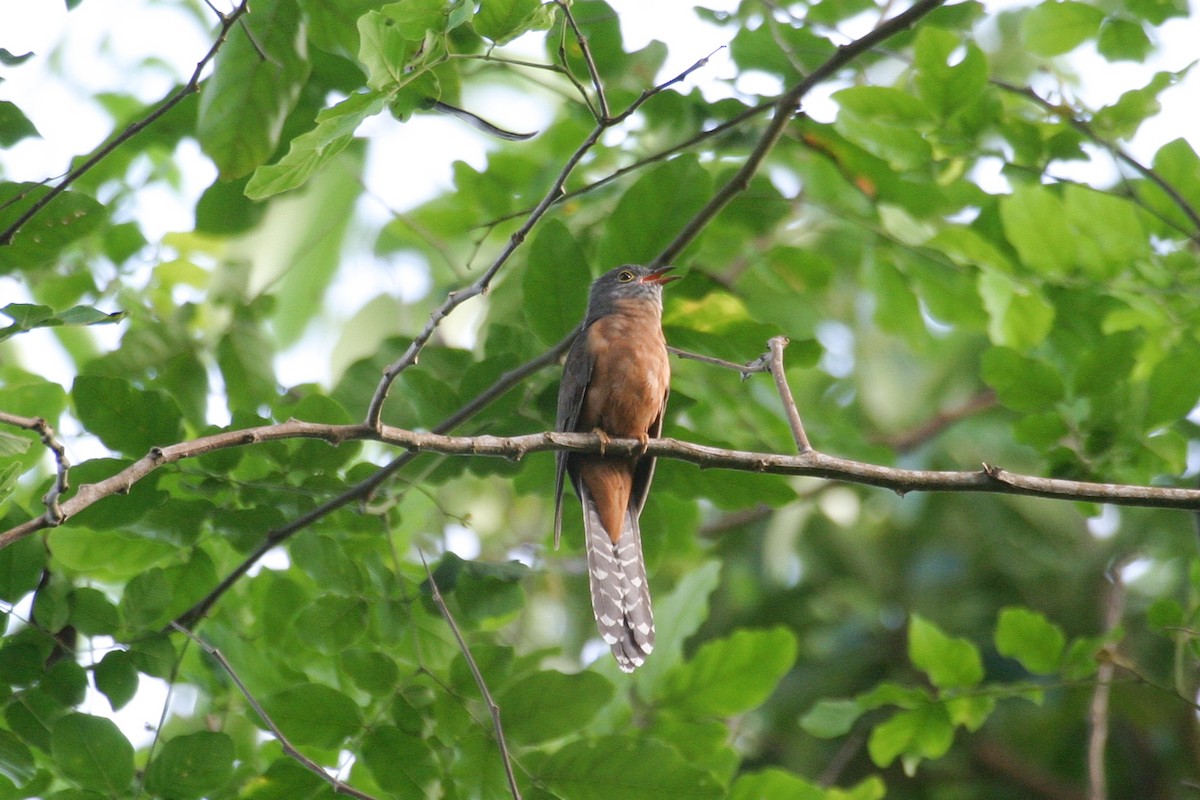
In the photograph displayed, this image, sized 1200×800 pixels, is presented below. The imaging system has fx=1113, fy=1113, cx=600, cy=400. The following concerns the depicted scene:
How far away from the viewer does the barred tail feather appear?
450 cm

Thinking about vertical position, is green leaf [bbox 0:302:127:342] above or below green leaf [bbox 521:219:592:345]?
below

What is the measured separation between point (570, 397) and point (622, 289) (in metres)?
0.68

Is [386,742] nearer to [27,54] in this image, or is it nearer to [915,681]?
[27,54]

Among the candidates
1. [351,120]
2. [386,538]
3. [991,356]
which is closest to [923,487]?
[991,356]

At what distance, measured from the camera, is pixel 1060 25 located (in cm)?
481

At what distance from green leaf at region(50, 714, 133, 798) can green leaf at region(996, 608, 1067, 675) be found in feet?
10.1

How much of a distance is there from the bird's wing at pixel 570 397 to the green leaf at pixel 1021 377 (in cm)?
159

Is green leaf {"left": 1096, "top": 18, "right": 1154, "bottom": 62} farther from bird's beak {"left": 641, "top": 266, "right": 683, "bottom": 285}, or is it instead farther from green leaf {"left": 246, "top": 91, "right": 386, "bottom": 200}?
green leaf {"left": 246, "top": 91, "right": 386, "bottom": 200}

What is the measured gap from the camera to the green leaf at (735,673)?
4477mm

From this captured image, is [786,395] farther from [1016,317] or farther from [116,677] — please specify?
[116,677]

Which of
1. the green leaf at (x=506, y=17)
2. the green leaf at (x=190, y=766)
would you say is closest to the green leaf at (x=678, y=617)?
the green leaf at (x=190, y=766)

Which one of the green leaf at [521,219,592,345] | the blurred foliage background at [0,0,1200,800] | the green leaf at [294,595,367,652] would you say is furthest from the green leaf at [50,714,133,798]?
the green leaf at [521,219,592,345]

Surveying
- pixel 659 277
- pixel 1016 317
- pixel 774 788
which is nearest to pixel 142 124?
pixel 659 277

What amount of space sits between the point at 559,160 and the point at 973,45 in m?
2.07
